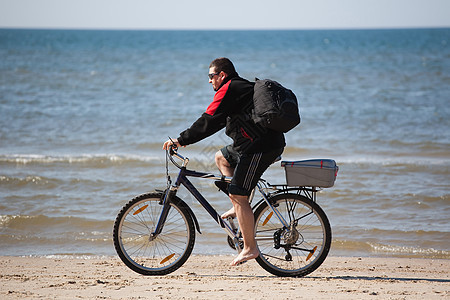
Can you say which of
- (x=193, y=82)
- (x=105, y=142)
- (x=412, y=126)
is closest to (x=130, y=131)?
(x=105, y=142)

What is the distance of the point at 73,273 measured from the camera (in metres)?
5.14

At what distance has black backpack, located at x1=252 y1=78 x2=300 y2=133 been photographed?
4.35 metres

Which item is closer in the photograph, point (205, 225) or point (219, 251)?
point (219, 251)

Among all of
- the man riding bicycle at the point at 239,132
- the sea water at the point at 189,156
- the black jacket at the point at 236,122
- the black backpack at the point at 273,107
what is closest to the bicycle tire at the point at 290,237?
the man riding bicycle at the point at 239,132

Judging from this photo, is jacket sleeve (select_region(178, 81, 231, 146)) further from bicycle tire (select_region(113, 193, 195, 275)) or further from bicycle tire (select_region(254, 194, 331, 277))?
bicycle tire (select_region(254, 194, 331, 277))

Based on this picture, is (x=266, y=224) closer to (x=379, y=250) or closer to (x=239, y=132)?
(x=239, y=132)

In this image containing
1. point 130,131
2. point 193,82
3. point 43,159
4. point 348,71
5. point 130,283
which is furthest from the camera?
point 348,71

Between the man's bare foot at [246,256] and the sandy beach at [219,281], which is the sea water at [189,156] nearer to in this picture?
the sandy beach at [219,281]

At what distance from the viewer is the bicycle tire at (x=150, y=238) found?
4852mm

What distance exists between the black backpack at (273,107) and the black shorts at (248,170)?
28 centimetres

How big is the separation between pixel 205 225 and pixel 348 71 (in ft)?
88.8

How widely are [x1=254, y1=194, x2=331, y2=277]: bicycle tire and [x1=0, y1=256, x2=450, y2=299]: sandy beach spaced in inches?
5.2

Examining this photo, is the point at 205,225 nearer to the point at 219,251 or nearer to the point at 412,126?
the point at 219,251

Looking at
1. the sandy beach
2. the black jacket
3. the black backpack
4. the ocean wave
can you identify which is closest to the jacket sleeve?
the black jacket
